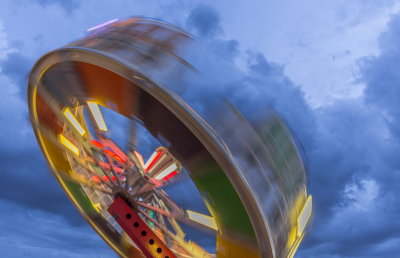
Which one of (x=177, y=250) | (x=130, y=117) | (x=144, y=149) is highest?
(x=130, y=117)

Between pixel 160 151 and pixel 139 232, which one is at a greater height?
pixel 160 151

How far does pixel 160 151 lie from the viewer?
22.6ft

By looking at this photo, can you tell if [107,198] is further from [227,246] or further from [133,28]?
[133,28]

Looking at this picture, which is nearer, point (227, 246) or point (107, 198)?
point (227, 246)

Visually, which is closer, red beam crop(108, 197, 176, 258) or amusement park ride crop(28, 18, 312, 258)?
amusement park ride crop(28, 18, 312, 258)

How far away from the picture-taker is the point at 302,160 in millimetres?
8273

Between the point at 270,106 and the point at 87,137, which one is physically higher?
the point at 87,137

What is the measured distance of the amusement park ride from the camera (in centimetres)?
578

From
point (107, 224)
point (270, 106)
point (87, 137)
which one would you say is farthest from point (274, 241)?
point (107, 224)

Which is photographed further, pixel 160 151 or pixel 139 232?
pixel 139 232

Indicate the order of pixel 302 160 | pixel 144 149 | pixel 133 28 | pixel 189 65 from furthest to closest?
pixel 302 160
pixel 133 28
pixel 144 149
pixel 189 65

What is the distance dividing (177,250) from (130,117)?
10.4 feet

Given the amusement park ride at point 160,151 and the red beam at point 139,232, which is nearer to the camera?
the amusement park ride at point 160,151

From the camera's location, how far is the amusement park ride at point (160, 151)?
578 cm
